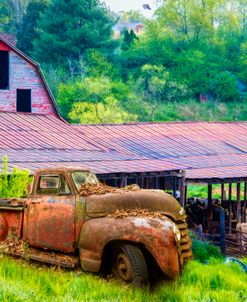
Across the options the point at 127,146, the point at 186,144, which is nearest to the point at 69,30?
the point at 186,144

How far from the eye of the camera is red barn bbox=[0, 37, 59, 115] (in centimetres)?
3011

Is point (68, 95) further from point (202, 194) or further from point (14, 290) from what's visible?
point (14, 290)

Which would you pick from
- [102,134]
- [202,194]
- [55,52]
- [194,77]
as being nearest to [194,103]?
[194,77]

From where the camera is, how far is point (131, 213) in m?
10.7

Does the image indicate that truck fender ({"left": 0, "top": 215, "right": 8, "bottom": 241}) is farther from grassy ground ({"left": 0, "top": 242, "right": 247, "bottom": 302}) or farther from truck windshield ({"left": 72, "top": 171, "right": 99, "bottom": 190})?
truck windshield ({"left": 72, "top": 171, "right": 99, "bottom": 190})

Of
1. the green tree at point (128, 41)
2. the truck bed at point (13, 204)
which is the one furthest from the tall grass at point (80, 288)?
the green tree at point (128, 41)

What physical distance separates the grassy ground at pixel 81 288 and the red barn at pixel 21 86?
18726mm

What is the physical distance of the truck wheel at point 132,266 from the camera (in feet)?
33.4

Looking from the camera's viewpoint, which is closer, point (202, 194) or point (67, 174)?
point (67, 174)

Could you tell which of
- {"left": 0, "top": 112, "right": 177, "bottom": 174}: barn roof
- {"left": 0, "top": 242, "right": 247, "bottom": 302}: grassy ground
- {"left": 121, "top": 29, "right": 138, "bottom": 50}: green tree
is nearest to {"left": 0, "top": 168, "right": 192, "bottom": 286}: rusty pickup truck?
{"left": 0, "top": 242, "right": 247, "bottom": 302}: grassy ground

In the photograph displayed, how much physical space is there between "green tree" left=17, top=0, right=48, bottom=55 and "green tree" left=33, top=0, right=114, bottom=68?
10.2ft

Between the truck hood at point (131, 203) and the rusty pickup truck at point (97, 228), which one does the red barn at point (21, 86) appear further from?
the truck hood at point (131, 203)

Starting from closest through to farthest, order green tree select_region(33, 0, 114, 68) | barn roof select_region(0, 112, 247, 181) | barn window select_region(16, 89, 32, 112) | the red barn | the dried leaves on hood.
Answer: the dried leaves on hood, barn roof select_region(0, 112, 247, 181), the red barn, barn window select_region(16, 89, 32, 112), green tree select_region(33, 0, 114, 68)

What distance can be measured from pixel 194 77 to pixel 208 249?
44694 mm
